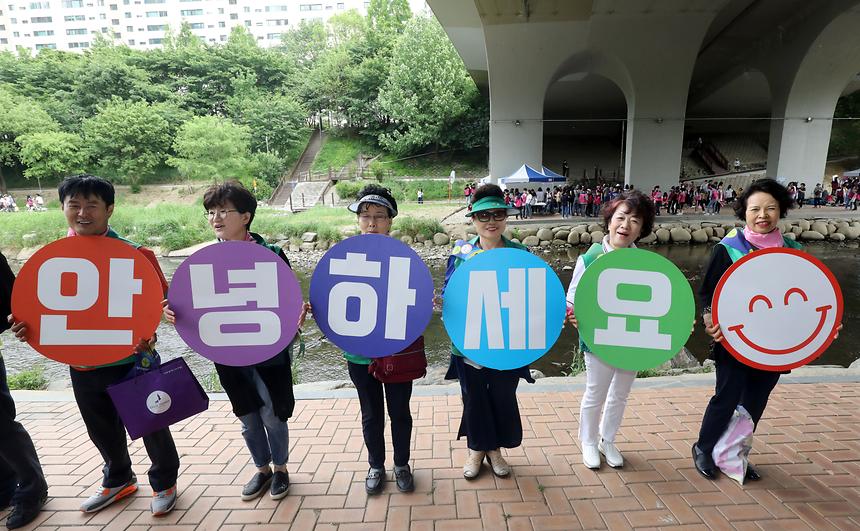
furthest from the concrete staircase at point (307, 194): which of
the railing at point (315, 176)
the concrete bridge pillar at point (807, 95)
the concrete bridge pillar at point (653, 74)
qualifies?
the concrete bridge pillar at point (807, 95)

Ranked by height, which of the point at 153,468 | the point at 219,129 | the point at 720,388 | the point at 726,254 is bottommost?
the point at 153,468

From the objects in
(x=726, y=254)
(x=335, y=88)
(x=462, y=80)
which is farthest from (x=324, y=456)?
(x=335, y=88)

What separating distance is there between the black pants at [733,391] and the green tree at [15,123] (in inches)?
1520

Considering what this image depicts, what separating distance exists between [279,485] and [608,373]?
→ 2042 mm

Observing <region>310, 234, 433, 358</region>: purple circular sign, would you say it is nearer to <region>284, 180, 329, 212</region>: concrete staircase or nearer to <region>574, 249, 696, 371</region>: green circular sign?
<region>574, 249, 696, 371</region>: green circular sign

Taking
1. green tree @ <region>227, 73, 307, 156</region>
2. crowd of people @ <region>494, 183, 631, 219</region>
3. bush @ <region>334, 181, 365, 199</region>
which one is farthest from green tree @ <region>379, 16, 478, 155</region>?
crowd of people @ <region>494, 183, 631, 219</region>

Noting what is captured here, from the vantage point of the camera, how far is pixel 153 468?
243 cm

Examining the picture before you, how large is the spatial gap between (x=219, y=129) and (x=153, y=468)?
28379 mm

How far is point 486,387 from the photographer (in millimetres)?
2549

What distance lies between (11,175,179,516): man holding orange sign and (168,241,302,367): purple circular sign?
0.20m

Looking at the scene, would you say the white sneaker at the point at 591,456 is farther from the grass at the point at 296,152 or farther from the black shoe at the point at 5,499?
the grass at the point at 296,152

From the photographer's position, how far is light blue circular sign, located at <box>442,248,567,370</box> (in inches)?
90.7

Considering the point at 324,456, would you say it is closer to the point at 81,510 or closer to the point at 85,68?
the point at 81,510

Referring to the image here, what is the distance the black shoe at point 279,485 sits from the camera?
8.18ft
